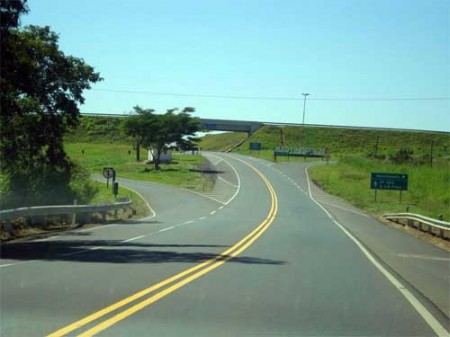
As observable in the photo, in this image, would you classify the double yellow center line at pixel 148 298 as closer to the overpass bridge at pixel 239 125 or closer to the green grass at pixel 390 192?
the green grass at pixel 390 192

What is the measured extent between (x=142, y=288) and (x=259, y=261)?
4898mm

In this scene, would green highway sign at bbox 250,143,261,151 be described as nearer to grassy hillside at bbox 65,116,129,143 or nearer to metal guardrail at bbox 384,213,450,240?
grassy hillside at bbox 65,116,129,143

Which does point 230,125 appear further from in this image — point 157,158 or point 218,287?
point 218,287

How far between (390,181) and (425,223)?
29.7m

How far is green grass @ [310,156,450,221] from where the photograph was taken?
53.6m

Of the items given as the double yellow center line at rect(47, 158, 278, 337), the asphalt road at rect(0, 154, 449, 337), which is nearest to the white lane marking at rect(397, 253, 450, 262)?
the asphalt road at rect(0, 154, 449, 337)

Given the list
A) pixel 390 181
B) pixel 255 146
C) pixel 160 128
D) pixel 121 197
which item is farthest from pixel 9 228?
pixel 255 146

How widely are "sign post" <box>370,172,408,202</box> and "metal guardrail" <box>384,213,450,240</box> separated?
1899cm

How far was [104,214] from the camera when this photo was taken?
32500mm

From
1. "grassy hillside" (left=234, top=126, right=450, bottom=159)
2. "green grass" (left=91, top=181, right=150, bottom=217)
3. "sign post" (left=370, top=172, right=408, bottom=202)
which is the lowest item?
"green grass" (left=91, top=181, right=150, bottom=217)

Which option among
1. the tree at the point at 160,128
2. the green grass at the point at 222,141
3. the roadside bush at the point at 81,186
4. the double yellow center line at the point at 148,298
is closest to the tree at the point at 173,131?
the tree at the point at 160,128

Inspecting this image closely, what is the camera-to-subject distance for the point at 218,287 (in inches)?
435

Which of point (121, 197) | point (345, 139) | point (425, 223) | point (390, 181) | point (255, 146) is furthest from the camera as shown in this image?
point (345, 139)

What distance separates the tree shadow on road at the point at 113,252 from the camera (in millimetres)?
15094
